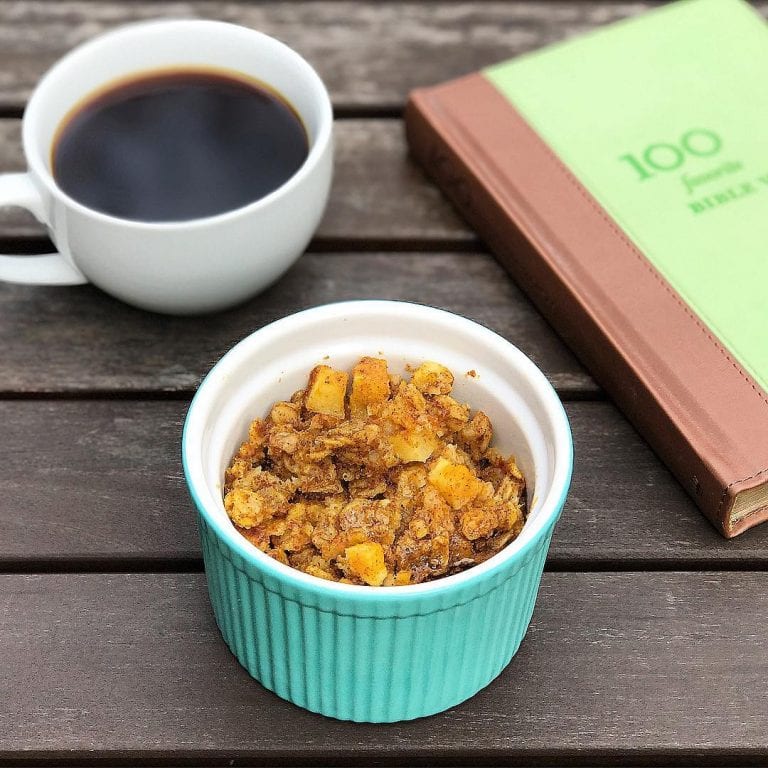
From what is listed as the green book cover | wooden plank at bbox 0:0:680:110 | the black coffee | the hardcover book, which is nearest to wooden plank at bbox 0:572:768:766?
the hardcover book

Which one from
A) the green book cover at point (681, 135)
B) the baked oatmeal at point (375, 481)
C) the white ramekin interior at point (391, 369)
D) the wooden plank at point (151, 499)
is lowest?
A: the wooden plank at point (151, 499)

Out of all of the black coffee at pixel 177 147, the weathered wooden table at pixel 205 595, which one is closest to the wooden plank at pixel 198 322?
the weathered wooden table at pixel 205 595

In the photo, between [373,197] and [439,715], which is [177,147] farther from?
[439,715]

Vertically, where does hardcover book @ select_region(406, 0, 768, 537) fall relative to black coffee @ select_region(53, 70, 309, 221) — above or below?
above

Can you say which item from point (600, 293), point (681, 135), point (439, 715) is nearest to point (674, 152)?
point (681, 135)

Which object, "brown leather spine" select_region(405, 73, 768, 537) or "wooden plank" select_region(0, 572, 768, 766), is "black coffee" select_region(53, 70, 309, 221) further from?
"wooden plank" select_region(0, 572, 768, 766)

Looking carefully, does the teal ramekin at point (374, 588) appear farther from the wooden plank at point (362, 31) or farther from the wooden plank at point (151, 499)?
the wooden plank at point (362, 31)

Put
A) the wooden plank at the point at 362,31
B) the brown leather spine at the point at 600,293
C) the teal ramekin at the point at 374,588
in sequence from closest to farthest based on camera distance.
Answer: the teal ramekin at the point at 374,588 → the brown leather spine at the point at 600,293 → the wooden plank at the point at 362,31

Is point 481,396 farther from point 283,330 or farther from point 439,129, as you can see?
point 439,129
